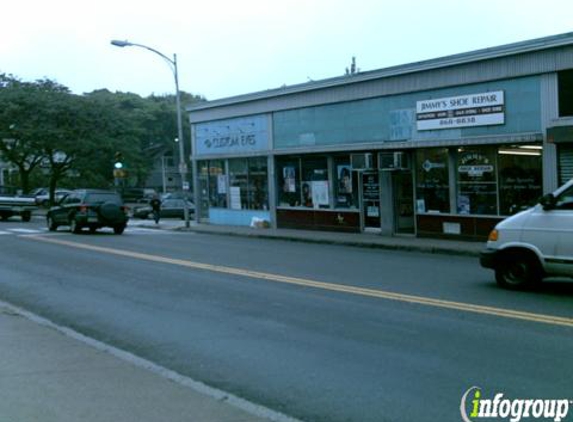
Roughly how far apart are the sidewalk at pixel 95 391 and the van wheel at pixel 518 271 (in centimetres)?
648

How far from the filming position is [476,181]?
786 inches

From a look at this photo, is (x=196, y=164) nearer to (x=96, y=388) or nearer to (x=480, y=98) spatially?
(x=480, y=98)

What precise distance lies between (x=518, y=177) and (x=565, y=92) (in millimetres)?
2581

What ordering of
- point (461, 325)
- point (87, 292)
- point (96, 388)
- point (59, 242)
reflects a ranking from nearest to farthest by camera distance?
point (96, 388), point (461, 325), point (87, 292), point (59, 242)

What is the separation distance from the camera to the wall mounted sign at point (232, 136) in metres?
28.1

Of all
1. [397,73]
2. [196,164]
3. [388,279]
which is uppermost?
[397,73]

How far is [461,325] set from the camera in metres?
8.23

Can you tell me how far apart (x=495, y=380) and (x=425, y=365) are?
28.6 inches

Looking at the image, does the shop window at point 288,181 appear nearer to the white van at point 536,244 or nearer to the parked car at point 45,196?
the white van at point 536,244

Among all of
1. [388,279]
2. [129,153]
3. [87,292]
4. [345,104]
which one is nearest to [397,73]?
[345,104]

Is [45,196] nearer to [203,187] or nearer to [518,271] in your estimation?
[203,187]

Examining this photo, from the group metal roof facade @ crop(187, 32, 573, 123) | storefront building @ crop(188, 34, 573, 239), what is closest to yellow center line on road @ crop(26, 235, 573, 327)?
storefront building @ crop(188, 34, 573, 239)

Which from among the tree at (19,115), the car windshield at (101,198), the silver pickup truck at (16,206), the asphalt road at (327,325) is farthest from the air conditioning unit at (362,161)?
the tree at (19,115)

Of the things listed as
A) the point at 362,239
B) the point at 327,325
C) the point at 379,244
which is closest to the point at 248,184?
the point at 362,239
